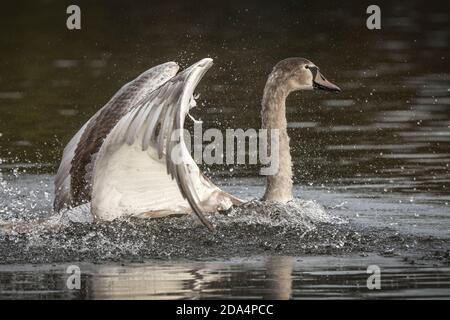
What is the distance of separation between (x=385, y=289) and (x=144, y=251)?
222 cm

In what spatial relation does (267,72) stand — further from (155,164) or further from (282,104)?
(155,164)

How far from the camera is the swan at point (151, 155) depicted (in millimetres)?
9422

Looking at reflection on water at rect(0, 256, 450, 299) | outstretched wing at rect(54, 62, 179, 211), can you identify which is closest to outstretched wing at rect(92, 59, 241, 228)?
outstretched wing at rect(54, 62, 179, 211)

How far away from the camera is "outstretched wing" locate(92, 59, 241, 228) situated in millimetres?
9375

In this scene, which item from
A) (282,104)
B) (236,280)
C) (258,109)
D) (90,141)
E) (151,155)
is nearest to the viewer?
(236,280)

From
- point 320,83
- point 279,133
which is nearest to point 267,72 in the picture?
point 320,83

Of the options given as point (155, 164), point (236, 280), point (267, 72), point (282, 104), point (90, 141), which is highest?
point (267, 72)

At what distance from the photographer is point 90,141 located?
35.6 feet

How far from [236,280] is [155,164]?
6.69 ft

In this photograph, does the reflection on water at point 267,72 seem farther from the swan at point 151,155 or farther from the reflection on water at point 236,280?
the reflection on water at point 236,280

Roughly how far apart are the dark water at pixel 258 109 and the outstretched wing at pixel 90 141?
57cm

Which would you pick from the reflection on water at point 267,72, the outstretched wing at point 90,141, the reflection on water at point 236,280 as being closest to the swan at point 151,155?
the outstretched wing at point 90,141

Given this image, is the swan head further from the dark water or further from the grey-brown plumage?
the dark water

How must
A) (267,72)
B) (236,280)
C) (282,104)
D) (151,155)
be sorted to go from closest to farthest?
(236,280)
(151,155)
(282,104)
(267,72)
